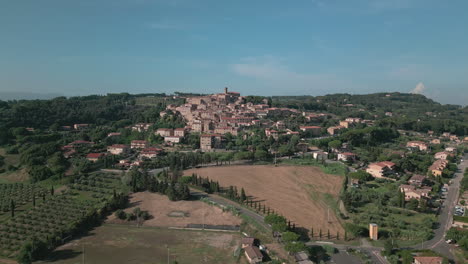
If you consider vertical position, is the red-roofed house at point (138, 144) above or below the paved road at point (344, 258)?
above

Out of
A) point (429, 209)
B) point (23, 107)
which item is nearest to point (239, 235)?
point (429, 209)

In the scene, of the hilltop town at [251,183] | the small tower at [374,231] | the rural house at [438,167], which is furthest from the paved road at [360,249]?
the rural house at [438,167]

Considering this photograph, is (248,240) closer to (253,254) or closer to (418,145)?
(253,254)

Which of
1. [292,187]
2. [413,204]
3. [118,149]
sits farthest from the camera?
[118,149]

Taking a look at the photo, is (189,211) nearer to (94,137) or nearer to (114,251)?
(114,251)

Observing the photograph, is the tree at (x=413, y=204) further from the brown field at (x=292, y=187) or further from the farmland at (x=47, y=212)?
the farmland at (x=47, y=212)

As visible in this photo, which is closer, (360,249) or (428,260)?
(428,260)

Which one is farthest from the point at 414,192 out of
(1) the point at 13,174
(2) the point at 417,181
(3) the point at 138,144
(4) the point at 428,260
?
(1) the point at 13,174
